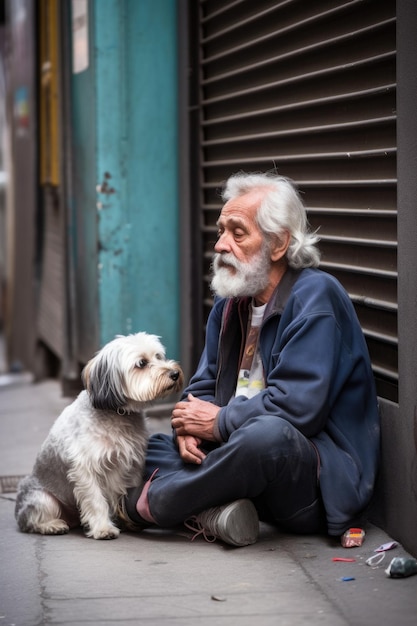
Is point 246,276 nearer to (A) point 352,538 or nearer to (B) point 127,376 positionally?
(B) point 127,376

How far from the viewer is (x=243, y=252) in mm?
4582

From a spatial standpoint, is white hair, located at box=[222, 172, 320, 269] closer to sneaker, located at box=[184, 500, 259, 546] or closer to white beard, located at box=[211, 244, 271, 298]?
white beard, located at box=[211, 244, 271, 298]

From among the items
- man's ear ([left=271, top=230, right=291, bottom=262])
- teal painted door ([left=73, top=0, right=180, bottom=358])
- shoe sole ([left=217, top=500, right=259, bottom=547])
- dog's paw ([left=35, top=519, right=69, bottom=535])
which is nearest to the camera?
shoe sole ([left=217, top=500, right=259, bottom=547])

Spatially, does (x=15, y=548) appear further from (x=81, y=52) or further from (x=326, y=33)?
(x=81, y=52)

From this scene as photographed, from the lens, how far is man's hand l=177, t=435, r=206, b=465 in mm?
4461

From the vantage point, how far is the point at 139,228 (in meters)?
7.25

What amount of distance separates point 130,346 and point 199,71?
2838 millimetres

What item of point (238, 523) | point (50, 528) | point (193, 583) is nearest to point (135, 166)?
point (50, 528)

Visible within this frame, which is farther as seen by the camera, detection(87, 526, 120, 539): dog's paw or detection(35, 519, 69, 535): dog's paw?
detection(35, 519, 69, 535): dog's paw

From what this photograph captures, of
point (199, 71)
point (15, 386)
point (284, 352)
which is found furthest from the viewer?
point (15, 386)

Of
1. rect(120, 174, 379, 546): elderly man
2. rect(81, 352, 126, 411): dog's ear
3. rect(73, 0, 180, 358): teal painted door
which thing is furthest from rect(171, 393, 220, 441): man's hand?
rect(73, 0, 180, 358): teal painted door

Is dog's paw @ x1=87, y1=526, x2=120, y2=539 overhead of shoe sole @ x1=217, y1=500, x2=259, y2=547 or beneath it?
beneath

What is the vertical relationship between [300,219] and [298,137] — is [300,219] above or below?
below

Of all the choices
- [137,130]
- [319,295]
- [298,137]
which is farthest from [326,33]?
[137,130]
